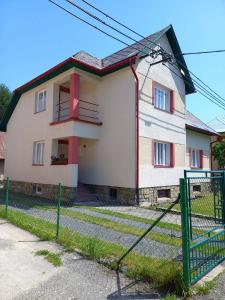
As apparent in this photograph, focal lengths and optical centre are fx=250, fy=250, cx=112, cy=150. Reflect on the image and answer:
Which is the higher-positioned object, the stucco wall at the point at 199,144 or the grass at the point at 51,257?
the stucco wall at the point at 199,144

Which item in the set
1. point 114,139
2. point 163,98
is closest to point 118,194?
point 114,139

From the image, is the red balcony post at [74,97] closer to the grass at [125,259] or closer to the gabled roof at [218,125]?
the grass at [125,259]

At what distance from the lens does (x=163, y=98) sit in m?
14.3

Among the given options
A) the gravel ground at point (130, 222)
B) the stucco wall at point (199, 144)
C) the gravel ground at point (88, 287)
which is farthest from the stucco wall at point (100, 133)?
the gravel ground at point (88, 287)

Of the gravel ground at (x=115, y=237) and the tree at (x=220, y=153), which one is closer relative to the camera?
the gravel ground at (x=115, y=237)

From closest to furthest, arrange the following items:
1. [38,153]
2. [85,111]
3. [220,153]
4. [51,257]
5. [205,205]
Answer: [51,257], [205,205], [85,111], [38,153], [220,153]

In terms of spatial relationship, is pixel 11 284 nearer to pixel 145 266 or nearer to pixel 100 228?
pixel 145 266

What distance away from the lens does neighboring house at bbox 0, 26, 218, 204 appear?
38.4 feet

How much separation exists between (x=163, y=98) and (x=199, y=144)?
18.5 ft

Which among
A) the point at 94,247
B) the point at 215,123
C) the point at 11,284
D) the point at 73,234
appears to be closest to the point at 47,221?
the point at 73,234

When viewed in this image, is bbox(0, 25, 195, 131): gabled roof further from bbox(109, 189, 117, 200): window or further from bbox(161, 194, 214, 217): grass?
bbox(161, 194, 214, 217): grass

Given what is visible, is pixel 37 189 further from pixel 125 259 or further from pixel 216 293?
pixel 216 293

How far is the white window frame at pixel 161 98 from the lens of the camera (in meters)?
13.6

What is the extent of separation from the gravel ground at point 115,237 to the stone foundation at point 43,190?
272 cm
